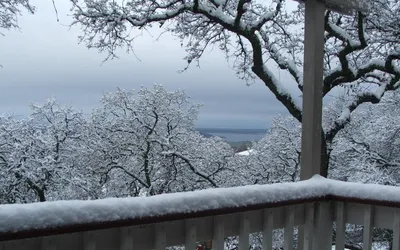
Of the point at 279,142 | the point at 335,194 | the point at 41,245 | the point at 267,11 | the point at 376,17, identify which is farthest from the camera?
the point at 279,142

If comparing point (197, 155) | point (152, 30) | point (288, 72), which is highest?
point (152, 30)

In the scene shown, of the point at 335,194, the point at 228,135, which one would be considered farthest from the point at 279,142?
the point at 335,194

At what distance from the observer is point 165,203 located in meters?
1.58

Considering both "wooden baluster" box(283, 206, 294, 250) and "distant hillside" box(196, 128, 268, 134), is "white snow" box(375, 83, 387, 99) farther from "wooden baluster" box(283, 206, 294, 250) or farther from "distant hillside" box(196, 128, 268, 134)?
"distant hillside" box(196, 128, 268, 134)

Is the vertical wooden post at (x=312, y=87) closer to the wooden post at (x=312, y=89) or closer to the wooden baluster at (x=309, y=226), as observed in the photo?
the wooden post at (x=312, y=89)

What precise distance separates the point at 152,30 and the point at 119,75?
681 centimetres

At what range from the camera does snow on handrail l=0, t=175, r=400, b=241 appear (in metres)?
1.24

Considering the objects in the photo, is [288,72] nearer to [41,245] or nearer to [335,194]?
[335,194]

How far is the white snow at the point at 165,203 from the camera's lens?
1.25m

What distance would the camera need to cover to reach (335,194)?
2375mm

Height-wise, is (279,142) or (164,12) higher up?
(164,12)

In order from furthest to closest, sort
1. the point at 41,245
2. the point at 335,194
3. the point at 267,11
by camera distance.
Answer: the point at 267,11, the point at 335,194, the point at 41,245

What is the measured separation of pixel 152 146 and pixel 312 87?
1195cm

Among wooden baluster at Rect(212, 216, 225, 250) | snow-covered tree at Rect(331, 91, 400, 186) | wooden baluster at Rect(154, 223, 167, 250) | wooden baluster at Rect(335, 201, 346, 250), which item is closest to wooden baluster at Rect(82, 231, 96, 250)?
wooden baluster at Rect(154, 223, 167, 250)
